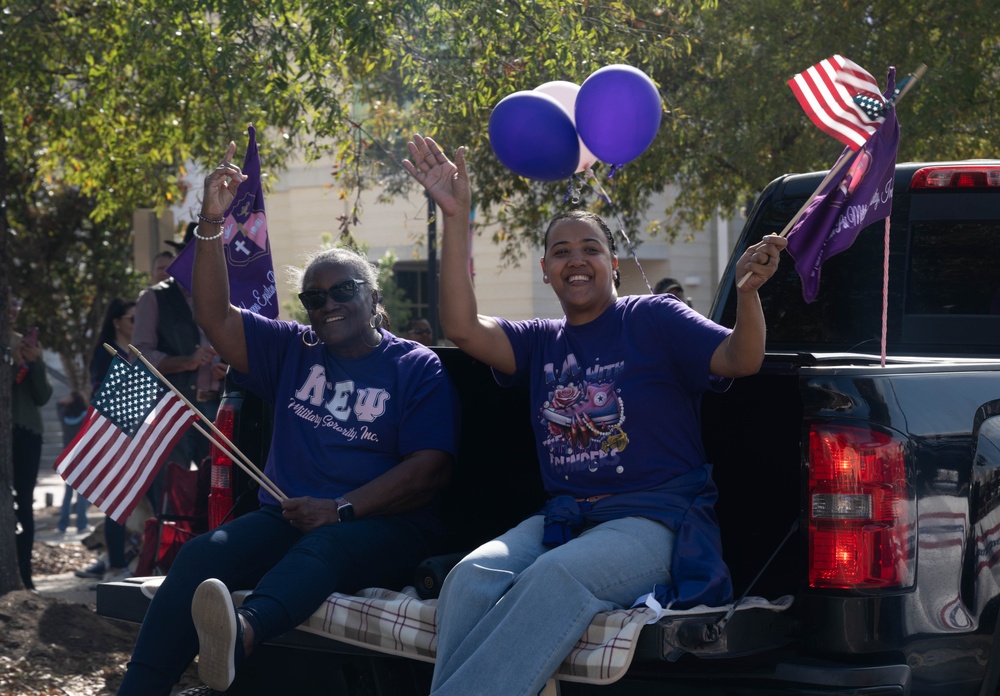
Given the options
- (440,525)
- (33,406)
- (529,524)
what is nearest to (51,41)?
(33,406)

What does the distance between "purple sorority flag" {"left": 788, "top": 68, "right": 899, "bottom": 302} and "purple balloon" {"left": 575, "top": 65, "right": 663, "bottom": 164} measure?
1349 millimetres

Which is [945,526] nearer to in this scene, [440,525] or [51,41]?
[440,525]

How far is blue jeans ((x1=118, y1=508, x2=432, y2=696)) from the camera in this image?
358 cm

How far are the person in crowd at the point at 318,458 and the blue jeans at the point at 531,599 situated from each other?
0.54 metres

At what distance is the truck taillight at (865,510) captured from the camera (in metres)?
2.99

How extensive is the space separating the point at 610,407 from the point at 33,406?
5556mm

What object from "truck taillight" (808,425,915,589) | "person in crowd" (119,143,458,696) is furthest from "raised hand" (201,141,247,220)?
"truck taillight" (808,425,915,589)

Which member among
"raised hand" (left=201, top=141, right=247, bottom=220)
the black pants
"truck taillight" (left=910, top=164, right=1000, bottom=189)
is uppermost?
"truck taillight" (left=910, top=164, right=1000, bottom=189)

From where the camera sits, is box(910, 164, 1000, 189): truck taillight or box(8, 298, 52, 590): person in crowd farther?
box(8, 298, 52, 590): person in crowd

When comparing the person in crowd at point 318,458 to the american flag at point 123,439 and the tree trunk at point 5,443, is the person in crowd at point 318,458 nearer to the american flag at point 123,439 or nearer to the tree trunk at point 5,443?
the american flag at point 123,439

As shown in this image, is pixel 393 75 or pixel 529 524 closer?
Answer: pixel 529 524

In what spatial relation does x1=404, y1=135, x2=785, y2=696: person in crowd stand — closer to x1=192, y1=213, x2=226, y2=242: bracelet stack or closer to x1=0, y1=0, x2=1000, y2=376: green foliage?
x1=192, y1=213, x2=226, y2=242: bracelet stack

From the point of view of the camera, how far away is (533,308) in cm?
2414

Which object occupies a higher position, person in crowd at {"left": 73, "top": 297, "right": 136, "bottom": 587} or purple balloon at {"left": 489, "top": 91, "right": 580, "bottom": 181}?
purple balloon at {"left": 489, "top": 91, "right": 580, "bottom": 181}
